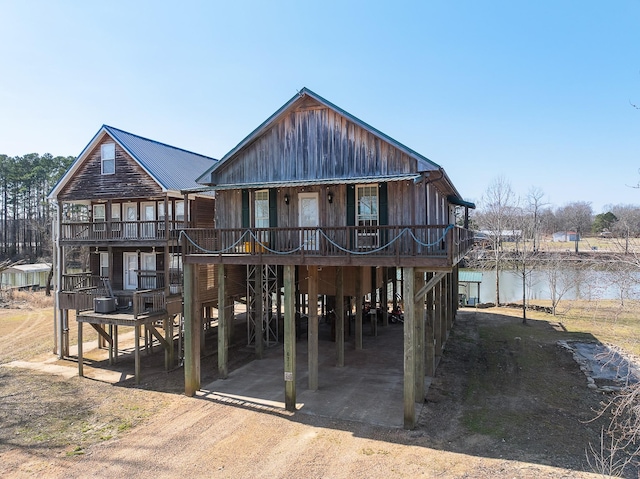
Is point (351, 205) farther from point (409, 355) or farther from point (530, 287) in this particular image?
point (530, 287)

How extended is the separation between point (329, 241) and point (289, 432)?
5.51 m

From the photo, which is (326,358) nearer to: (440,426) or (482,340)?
(440,426)

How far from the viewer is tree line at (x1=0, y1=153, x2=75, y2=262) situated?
5653cm

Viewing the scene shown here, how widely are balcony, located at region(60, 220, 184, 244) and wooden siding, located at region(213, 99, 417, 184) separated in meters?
4.87

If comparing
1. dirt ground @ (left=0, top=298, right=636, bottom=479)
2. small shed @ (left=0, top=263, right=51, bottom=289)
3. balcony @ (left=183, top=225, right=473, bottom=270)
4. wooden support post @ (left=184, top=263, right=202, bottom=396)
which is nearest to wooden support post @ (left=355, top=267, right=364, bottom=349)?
balcony @ (left=183, top=225, right=473, bottom=270)

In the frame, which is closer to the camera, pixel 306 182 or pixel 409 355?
pixel 409 355

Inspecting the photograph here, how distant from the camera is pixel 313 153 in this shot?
569 inches

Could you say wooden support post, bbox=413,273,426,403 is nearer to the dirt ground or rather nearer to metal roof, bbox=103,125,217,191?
the dirt ground

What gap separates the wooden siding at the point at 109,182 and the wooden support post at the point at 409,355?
39.7ft

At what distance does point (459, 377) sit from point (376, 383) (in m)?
3.34

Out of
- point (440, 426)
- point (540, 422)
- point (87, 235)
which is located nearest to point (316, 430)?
point (440, 426)

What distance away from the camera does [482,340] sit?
21641 millimetres

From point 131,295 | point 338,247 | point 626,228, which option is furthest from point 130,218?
point 626,228

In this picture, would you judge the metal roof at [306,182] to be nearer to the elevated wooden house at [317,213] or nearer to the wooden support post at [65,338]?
the elevated wooden house at [317,213]
